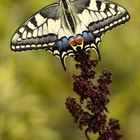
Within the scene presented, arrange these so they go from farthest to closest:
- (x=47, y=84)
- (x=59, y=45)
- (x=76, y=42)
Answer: (x=47, y=84), (x=59, y=45), (x=76, y=42)

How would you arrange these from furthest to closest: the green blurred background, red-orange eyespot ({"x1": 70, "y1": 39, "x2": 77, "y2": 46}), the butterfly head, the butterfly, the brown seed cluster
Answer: the green blurred background → the butterfly → red-orange eyespot ({"x1": 70, "y1": 39, "x2": 77, "y2": 46}) → the butterfly head → the brown seed cluster

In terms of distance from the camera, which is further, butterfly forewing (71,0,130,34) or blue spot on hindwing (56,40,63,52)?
butterfly forewing (71,0,130,34)

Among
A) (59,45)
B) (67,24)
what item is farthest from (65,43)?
(67,24)

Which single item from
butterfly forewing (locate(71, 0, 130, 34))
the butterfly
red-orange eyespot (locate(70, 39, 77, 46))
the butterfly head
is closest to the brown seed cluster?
the butterfly head

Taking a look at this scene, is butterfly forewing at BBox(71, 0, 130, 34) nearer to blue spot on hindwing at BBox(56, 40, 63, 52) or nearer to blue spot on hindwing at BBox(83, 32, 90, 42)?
blue spot on hindwing at BBox(83, 32, 90, 42)

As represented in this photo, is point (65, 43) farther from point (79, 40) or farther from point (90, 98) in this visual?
point (90, 98)

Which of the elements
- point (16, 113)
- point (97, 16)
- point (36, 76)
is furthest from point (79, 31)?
point (36, 76)

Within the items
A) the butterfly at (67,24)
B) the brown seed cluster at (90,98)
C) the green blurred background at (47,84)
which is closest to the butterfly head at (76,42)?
the butterfly at (67,24)
